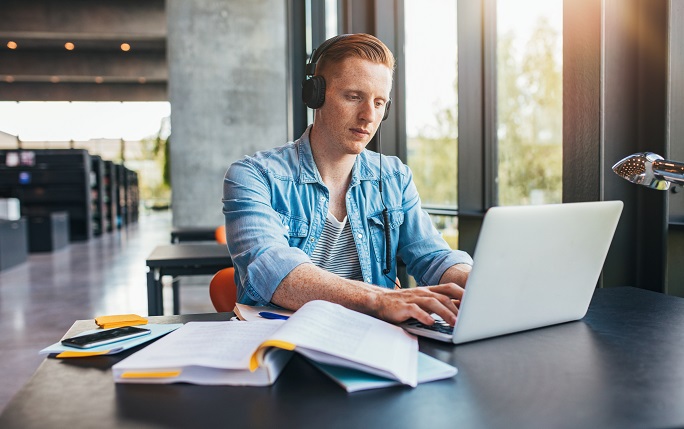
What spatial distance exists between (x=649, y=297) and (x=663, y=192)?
0.48 metres

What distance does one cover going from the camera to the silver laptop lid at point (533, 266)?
986 millimetres

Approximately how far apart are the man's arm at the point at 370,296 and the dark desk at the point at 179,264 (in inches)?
78.0

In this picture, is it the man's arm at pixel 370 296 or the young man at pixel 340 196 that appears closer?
the man's arm at pixel 370 296

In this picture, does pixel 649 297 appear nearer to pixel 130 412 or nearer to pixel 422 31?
pixel 130 412

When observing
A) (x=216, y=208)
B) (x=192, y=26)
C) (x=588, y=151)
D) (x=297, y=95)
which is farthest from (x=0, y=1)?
(x=588, y=151)

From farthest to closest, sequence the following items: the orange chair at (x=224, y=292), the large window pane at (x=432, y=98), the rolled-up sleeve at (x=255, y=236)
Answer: the large window pane at (x=432, y=98) < the orange chair at (x=224, y=292) < the rolled-up sleeve at (x=255, y=236)

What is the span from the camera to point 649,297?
4.76ft

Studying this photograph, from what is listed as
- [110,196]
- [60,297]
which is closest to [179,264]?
[60,297]

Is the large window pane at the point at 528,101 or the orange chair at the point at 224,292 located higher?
the large window pane at the point at 528,101

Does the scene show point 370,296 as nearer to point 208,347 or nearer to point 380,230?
point 208,347

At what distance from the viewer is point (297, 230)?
173 cm

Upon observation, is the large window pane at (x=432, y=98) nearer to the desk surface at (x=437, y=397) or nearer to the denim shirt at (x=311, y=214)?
the denim shirt at (x=311, y=214)

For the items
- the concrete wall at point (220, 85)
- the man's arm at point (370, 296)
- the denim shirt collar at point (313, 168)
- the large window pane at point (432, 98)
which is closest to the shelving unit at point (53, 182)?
the concrete wall at point (220, 85)

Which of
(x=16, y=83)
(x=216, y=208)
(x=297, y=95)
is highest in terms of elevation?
(x=16, y=83)
